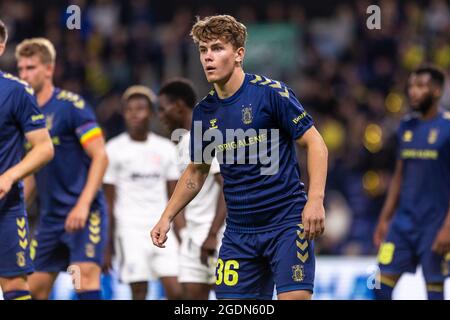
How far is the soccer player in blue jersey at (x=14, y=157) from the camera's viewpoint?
6.32m

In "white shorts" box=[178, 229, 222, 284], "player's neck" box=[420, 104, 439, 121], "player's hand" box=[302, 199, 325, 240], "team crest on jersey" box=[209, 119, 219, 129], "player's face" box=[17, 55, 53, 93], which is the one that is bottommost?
"white shorts" box=[178, 229, 222, 284]

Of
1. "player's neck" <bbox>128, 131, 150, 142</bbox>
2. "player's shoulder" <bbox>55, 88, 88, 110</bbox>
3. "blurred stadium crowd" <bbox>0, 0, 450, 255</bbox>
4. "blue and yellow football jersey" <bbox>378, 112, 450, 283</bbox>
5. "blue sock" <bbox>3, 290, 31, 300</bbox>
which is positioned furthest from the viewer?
"blurred stadium crowd" <bbox>0, 0, 450, 255</bbox>

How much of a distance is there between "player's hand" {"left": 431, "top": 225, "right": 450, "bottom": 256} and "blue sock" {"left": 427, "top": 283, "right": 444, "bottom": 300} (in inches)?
15.0

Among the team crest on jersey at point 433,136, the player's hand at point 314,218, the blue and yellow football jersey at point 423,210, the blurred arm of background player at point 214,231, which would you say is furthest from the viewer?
the team crest on jersey at point 433,136

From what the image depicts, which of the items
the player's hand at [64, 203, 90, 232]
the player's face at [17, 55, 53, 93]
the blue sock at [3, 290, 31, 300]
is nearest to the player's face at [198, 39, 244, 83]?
the blue sock at [3, 290, 31, 300]

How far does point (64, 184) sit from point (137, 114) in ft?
5.09

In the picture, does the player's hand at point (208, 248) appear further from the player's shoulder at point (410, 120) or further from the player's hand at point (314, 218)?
the player's shoulder at point (410, 120)

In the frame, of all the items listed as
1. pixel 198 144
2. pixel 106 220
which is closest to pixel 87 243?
pixel 106 220

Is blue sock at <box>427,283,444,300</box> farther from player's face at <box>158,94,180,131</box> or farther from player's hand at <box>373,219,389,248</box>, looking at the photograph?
player's face at <box>158,94,180,131</box>

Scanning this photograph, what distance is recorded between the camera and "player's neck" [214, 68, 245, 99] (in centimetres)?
585

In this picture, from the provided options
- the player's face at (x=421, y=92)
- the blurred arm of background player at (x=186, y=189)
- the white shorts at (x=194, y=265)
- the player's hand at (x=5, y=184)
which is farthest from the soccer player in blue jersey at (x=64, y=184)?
the player's face at (x=421, y=92)

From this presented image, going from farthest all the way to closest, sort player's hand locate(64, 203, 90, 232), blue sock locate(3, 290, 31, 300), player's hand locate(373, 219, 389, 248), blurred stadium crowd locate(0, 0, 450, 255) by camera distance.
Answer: blurred stadium crowd locate(0, 0, 450, 255) → player's hand locate(373, 219, 389, 248) → player's hand locate(64, 203, 90, 232) → blue sock locate(3, 290, 31, 300)

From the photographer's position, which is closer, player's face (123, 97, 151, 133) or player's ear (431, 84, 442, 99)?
player's ear (431, 84, 442, 99)

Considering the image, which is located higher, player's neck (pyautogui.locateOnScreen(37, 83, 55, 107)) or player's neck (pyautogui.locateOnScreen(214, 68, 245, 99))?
player's neck (pyautogui.locateOnScreen(214, 68, 245, 99))
